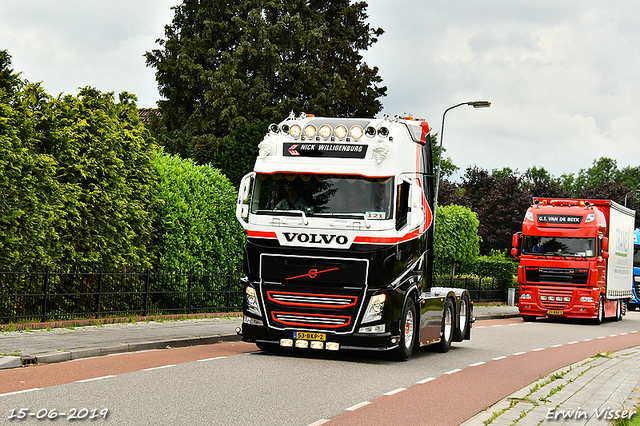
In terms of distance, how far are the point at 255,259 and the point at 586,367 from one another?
19.2 ft

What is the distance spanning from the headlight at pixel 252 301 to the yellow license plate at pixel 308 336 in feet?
2.30

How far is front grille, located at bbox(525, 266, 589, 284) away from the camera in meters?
28.3

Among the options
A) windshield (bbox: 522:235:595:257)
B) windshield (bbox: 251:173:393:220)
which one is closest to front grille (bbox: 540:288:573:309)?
windshield (bbox: 522:235:595:257)

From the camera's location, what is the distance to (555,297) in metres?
28.8

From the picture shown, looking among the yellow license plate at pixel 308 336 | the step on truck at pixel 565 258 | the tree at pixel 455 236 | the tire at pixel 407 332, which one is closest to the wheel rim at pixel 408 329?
the tire at pixel 407 332

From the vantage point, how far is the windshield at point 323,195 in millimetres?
12883

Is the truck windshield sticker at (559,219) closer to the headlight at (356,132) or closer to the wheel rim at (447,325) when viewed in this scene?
the wheel rim at (447,325)

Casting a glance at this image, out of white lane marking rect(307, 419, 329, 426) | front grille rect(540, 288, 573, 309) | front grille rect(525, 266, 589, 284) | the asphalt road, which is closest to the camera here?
white lane marking rect(307, 419, 329, 426)

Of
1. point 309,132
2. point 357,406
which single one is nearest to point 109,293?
point 309,132

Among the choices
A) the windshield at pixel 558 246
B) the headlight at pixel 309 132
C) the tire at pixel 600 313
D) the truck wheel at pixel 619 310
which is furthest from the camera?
the truck wheel at pixel 619 310

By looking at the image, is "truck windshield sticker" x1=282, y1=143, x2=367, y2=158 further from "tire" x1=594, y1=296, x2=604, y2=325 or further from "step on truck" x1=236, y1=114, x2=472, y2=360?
"tire" x1=594, y1=296, x2=604, y2=325

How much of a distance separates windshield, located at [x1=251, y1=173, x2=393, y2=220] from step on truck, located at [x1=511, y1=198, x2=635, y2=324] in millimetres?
16873

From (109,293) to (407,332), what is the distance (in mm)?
7206

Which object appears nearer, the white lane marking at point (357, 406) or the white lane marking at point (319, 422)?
the white lane marking at point (319, 422)
